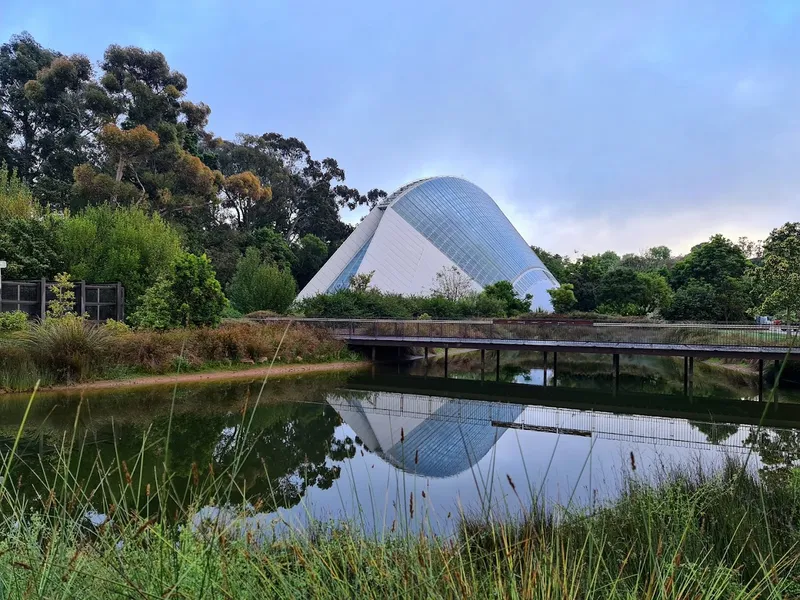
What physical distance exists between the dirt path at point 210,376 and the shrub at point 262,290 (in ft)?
32.3

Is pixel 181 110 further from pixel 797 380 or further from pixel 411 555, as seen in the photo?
pixel 411 555

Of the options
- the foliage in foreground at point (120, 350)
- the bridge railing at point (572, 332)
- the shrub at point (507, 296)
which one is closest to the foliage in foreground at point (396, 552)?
the foliage in foreground at point (120, 350)

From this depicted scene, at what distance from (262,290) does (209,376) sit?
14.0 metres

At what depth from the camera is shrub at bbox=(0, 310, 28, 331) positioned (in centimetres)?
1521

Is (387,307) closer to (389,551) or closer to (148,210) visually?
(148,210)

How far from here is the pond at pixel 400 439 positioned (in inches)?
236

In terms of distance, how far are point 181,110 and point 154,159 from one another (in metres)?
6.29

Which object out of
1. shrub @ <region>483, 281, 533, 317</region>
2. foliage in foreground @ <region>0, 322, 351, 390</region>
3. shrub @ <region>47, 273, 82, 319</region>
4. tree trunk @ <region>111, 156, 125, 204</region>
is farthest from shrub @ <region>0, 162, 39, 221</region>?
shrub @ <region>483, 281, 533, 317</region>

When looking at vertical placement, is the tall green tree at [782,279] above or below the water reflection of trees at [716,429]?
above

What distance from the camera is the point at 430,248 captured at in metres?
38.2

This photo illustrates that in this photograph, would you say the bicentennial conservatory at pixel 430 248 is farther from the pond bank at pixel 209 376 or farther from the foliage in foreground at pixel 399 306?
the pond bank at pixel 209 376

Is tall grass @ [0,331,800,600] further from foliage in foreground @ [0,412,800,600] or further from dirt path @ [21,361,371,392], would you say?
dirt path @ [21,361,371,392]

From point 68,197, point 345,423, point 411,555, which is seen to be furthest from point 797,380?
point 68,197

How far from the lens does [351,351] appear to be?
22.2m
